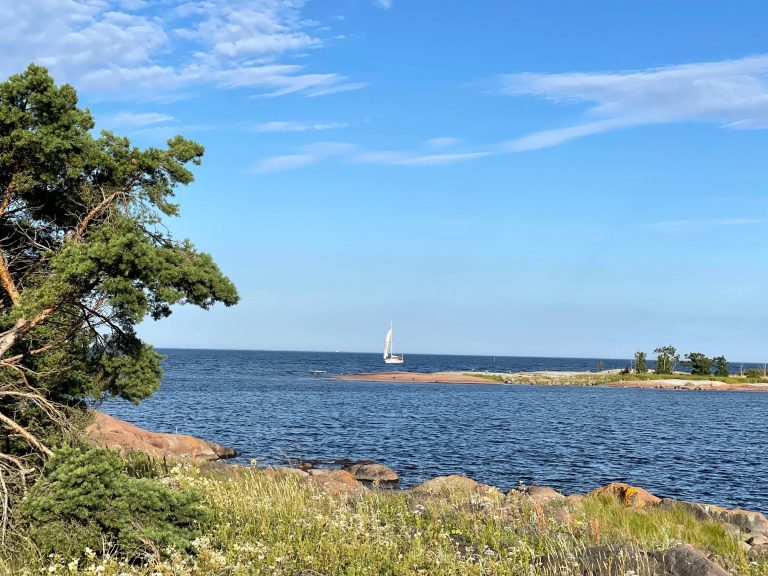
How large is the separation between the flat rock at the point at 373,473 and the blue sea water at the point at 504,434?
788 millimetres

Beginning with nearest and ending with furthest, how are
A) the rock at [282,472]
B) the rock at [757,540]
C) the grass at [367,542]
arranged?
1. the grass at [367,542]
2. the rock at [757,540]
3. the rock at [282,472]

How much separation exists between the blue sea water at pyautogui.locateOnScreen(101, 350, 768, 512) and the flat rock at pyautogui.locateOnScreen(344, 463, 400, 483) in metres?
0.79

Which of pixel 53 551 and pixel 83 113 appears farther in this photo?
pixel 83 113

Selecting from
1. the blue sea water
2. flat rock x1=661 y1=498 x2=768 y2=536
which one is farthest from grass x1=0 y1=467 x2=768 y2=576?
the blue sea water

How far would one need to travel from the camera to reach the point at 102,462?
31.5ft

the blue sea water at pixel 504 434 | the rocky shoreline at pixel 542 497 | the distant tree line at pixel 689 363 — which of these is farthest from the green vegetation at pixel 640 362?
the rocky shoreline at pixel 542 497

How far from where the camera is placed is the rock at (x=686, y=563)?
27.4 ft

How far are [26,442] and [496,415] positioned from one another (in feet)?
166

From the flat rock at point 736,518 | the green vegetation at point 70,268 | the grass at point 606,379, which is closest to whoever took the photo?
the green vegetation at point 70,268

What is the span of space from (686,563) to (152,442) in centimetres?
2693

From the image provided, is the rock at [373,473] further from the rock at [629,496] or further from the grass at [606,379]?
the grass at [606,379]

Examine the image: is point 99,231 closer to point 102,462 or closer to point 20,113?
point 20,113

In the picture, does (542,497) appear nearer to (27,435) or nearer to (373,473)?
(373,473)

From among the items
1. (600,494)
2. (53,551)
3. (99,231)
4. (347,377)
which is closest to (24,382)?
(99,231)
